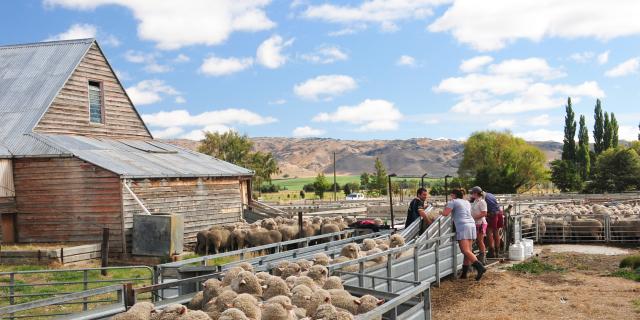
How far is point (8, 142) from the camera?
22891 millimetres

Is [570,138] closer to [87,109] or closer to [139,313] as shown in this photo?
[87,109]

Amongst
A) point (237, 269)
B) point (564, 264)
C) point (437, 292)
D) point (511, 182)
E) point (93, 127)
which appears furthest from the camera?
point (511, 182)

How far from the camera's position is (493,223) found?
14.8 meters

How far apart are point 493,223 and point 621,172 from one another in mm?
53074

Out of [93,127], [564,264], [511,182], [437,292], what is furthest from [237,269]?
[511,182]

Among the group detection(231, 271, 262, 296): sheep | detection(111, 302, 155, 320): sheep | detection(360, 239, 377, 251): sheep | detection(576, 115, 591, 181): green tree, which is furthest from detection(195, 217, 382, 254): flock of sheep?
detection(576, 115, 591, 181): green tree

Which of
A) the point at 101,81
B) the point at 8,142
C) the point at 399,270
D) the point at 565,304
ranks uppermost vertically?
the point at 101,81

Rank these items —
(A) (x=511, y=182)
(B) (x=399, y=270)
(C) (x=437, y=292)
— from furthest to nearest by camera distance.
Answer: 1. (A) (x=511, y=182)
2. (C) (x=437, y=292)
3. (B) (x=399, y=270)

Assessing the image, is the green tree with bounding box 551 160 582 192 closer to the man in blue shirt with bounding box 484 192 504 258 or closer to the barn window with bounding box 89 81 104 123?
the barn window with bounding box 89 81 104 123

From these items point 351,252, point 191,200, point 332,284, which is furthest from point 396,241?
point 191,200

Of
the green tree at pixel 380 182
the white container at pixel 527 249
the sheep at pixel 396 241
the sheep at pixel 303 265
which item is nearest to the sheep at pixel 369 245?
the sheep at pixel 396 241

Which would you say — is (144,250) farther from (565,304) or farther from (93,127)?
(565,304)

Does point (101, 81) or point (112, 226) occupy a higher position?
point (101, 81)

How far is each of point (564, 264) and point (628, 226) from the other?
6.55 m
